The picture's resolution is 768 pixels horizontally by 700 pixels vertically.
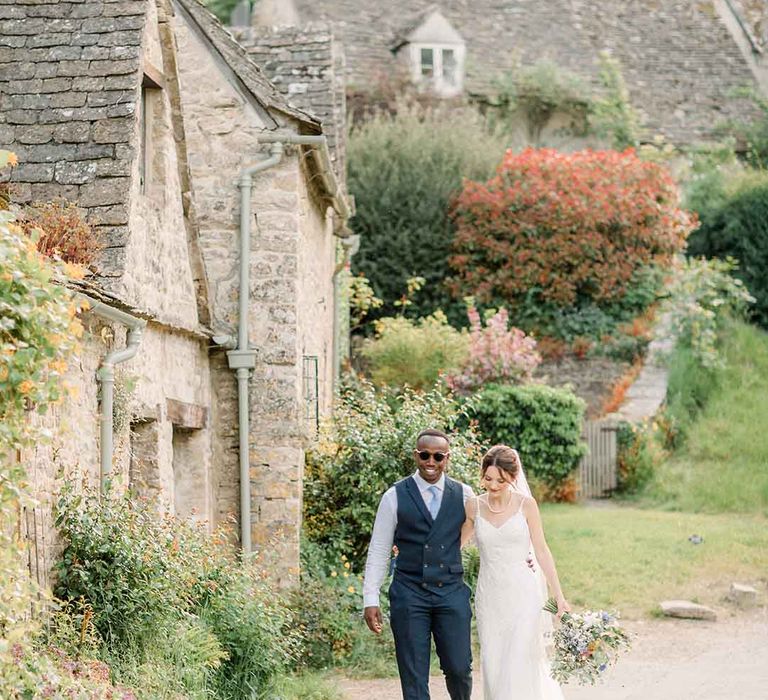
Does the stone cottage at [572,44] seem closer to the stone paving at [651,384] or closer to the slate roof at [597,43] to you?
the slate roof at [597,43]

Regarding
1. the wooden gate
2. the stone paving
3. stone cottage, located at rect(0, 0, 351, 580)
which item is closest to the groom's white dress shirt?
stone cottage, located at rect(0, 0, 351, 580)

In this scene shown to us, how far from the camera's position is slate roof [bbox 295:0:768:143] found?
27766 mm

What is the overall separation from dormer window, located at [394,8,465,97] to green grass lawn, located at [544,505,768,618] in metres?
12.8

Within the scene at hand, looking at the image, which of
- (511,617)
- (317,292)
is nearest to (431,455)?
(511,617)

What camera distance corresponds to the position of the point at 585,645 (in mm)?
7336

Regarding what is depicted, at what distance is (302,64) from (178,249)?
19.2 ft

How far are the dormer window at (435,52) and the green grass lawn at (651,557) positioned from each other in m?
12.8

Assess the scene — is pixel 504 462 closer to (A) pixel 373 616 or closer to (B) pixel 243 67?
(A) pixel 373 616

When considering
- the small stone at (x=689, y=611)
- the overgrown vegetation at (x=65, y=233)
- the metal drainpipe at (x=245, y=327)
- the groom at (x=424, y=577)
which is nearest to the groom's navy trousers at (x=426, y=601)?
the groom at (x=424, y=577)

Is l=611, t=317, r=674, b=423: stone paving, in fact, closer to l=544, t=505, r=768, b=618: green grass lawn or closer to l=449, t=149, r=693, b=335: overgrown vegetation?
l=449, t=149, r=693, b=335: overgrown vegetation

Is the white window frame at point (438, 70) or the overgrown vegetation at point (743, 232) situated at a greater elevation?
the white window frame at point (438, 70)

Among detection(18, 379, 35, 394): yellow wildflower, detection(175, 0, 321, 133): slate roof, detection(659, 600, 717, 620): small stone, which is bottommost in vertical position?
detection(659, 600, 717, 620): small stone

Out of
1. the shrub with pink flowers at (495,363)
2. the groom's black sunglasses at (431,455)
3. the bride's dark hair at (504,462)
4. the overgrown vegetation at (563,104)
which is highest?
the overgrown vegetation at (563,104)

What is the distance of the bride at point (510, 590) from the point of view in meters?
7.54
